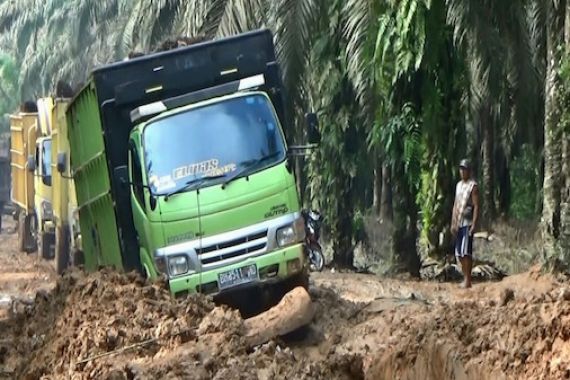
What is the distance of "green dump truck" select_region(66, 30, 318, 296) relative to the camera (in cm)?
1359

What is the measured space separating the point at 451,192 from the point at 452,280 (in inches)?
55.5

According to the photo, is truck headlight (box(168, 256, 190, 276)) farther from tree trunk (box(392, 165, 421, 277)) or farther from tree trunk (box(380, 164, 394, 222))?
tree trunk (box(380, 164, 394, 222))

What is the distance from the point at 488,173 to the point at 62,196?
44.4ft

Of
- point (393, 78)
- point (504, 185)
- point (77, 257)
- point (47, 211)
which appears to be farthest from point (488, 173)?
point (393, 78)

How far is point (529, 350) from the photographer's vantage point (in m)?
7.66

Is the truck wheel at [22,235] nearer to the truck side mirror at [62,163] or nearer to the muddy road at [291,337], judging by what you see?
the truck side mirror at [62,163]

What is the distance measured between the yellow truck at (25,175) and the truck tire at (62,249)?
5.50m

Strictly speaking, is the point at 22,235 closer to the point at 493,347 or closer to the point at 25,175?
the point at 25,175

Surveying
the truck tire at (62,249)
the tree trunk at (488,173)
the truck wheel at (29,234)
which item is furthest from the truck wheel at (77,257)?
the tree trunk at (488,173)

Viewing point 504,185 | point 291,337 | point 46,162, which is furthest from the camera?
point 504,185

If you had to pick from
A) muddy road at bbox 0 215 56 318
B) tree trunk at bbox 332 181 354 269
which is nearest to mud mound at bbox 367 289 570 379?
muddy road at bbox 0 215 56 318

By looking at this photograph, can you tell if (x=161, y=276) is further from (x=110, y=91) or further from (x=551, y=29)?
(x=551, y=29)

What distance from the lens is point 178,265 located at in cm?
1360

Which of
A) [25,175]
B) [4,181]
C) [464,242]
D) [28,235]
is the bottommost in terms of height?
[4,181]
